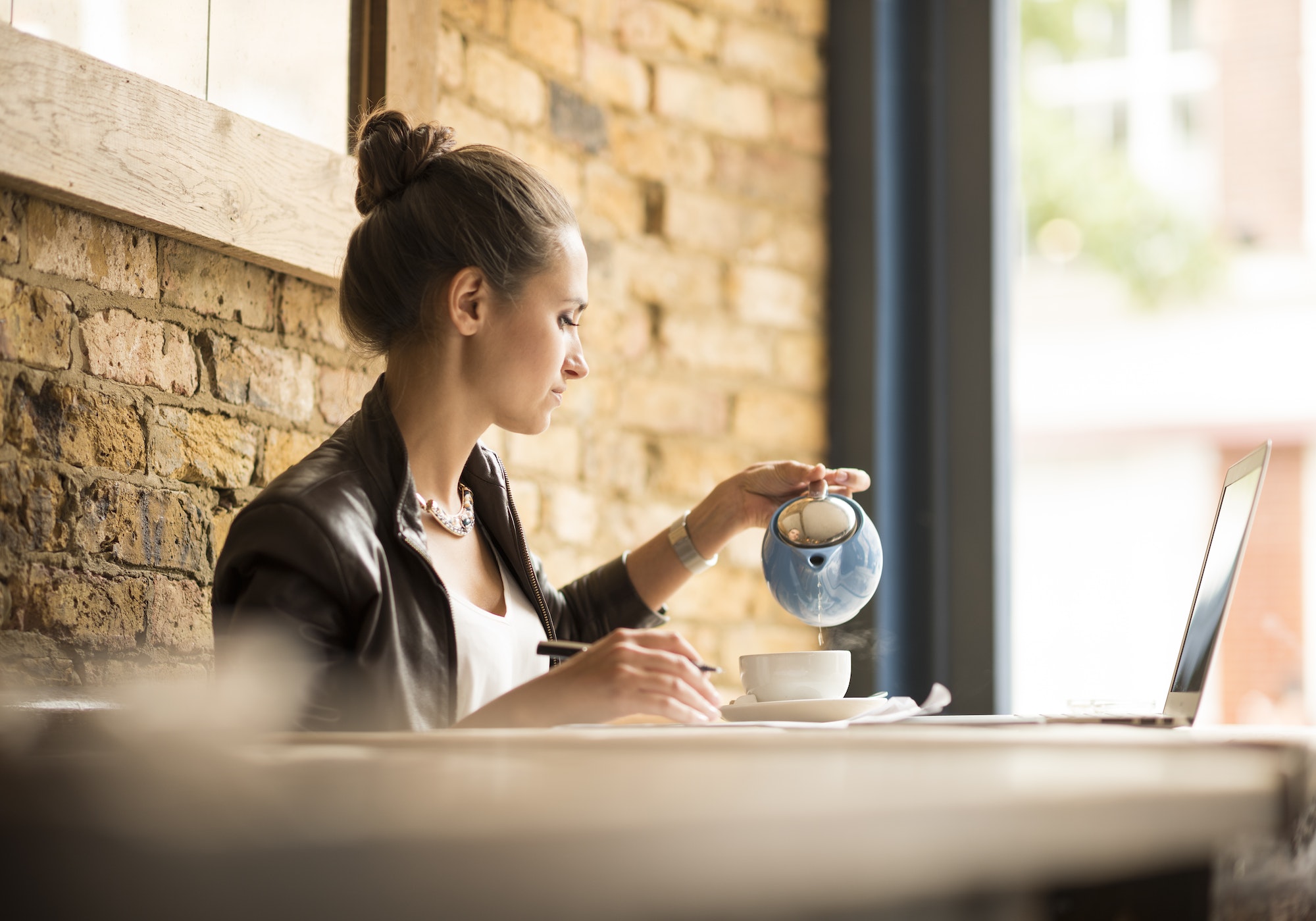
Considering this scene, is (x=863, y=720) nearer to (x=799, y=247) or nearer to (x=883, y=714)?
(x=883, y=714)

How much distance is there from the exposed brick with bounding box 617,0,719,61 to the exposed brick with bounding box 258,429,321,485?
4.42 ft

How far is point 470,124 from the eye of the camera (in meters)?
2.53

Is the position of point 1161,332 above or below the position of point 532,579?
above

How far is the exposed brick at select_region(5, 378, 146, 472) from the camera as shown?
5.44 ft

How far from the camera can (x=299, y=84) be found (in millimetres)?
2127

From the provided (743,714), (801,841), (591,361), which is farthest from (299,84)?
(801,841)

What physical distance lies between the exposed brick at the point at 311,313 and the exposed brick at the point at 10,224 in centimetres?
46

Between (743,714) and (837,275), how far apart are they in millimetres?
2088

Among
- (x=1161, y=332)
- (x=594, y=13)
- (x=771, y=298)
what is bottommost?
(x=771, y=298)

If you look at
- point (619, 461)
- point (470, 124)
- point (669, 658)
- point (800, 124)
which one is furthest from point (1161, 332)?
point (669, 658)

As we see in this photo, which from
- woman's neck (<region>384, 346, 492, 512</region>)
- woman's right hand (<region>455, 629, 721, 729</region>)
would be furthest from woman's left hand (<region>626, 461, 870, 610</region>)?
woman's right hand (<region>455, 629, 721, 729</region>)

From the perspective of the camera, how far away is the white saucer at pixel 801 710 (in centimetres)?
135

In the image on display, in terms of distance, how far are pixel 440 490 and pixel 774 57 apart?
1.88 m

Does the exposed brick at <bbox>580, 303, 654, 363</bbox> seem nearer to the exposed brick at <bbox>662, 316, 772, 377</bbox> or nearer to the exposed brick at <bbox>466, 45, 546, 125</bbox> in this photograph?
the exposed brick at <bbox>662, 316, 772, 377</bbox>
